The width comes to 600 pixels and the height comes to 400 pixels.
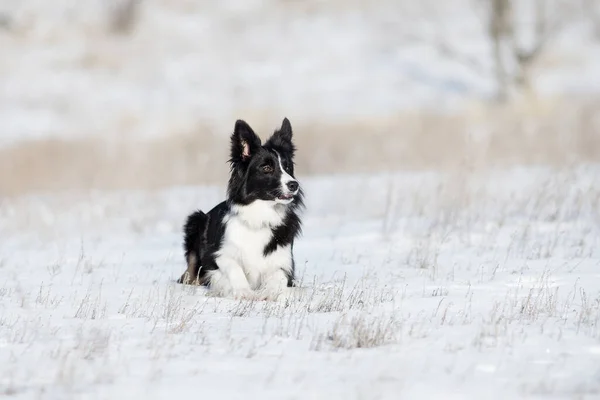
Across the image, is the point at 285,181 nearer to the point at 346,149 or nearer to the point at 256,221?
the point at 256,221

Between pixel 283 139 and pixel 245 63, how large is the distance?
2446cm

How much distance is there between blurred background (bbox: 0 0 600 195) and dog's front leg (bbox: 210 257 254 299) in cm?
687

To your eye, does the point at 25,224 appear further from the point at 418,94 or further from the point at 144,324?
the point at 418,94

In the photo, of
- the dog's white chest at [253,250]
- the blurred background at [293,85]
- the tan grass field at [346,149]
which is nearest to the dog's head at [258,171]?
the dog's white chest at [253,250]

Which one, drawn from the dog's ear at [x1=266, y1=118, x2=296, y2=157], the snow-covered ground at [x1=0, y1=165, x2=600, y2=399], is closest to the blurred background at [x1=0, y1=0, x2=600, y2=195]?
the snow-covered ground at [x1=0, y1=165, x2=600, y2=399]

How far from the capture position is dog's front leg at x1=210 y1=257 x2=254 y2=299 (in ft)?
24.4

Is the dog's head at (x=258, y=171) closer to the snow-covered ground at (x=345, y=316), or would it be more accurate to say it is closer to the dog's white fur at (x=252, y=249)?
the dog's white fur at (x=252, y=249)

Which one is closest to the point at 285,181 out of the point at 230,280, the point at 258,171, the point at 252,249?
the point at 258,171

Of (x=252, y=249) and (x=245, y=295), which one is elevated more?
(x=252, y=249)

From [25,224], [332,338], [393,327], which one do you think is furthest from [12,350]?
[25,224]

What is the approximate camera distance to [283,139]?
313 inches

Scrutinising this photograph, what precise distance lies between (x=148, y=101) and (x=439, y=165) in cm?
1354

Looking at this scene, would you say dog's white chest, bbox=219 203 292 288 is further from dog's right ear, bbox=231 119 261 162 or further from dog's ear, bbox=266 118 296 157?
dog's ear, bbox=266 118 296 157

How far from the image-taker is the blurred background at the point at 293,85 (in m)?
18.1
